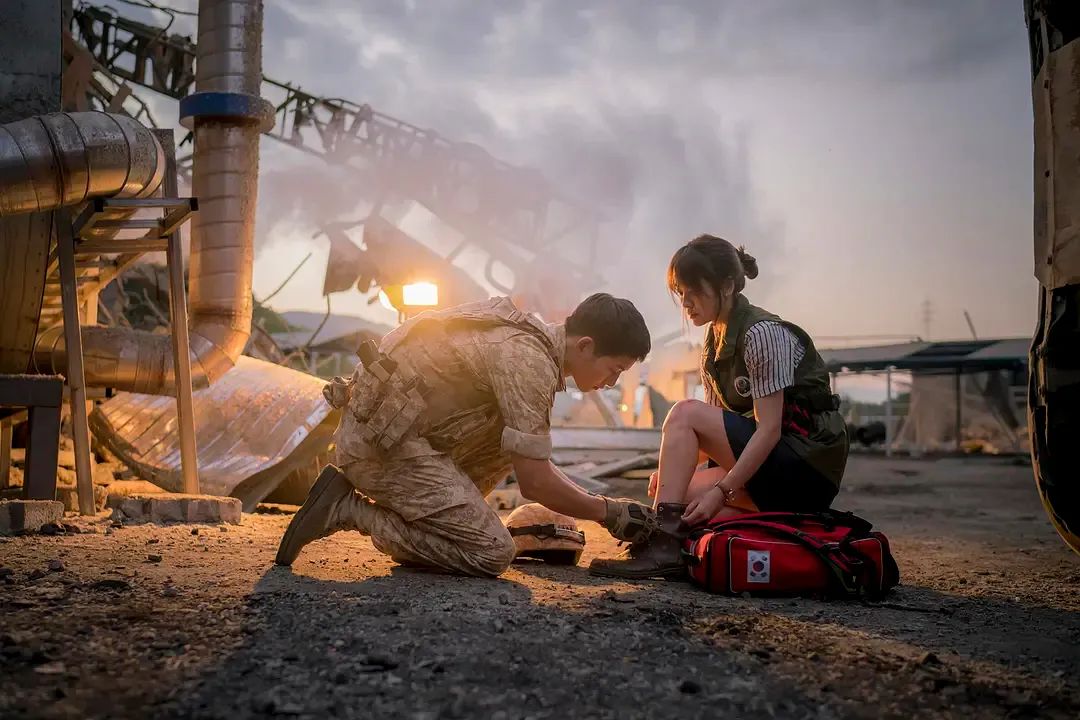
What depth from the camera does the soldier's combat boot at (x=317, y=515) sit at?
343cm

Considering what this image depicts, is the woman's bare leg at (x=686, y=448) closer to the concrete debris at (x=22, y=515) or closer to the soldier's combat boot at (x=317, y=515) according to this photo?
the soldier's combat boot at (x=317, y=515)

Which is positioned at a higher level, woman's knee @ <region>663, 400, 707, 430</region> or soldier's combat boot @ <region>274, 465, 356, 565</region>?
woman's knee @ <region>663, 400, 707, 430</region>

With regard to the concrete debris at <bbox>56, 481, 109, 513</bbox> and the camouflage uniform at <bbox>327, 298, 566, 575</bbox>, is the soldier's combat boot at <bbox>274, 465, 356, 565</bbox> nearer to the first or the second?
the camouflage uniform at <bbox>327, 298, 566, 575</bbox>

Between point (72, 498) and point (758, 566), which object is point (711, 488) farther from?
point (72, 498)

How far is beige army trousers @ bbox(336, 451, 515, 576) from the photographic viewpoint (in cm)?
334

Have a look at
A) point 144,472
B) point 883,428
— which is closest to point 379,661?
point 144,472

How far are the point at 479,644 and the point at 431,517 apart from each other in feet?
3.92

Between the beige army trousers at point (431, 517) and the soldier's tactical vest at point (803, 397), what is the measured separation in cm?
125

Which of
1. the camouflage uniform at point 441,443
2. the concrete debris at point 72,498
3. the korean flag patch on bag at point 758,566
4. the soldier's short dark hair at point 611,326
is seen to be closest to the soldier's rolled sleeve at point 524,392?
the camouflage uniform at point 441,443

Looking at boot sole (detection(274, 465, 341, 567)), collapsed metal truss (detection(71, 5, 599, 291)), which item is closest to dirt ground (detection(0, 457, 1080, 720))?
boot sole (detection(274, 465, 341, 567))

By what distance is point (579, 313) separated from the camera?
3393mm

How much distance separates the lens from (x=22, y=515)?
400 centimetres

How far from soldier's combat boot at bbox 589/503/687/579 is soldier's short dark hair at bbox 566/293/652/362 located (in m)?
0.71

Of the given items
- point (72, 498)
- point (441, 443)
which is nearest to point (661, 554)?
point (441, 443)
